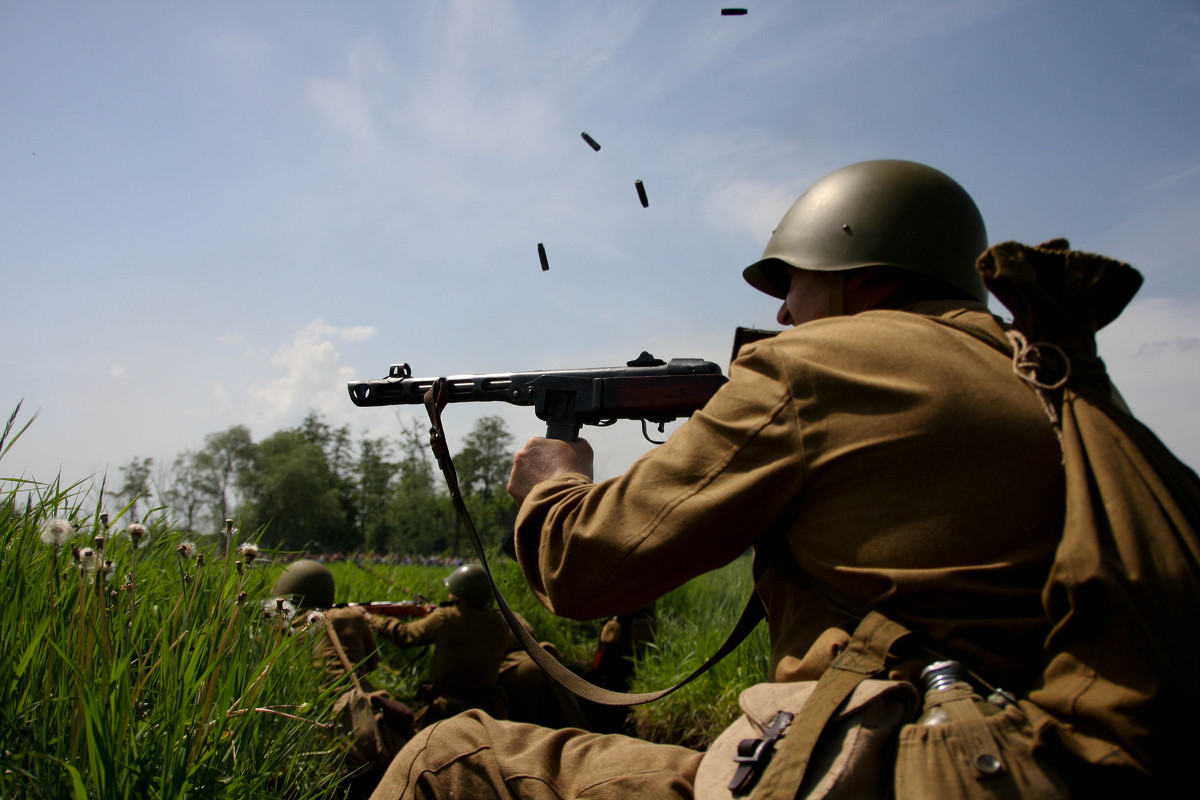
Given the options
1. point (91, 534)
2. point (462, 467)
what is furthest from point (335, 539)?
point (91, 534)

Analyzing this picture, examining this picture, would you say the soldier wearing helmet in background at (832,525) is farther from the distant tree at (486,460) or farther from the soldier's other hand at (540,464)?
the distant tree at (486,460)

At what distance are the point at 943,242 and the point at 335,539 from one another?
6081 centimetres

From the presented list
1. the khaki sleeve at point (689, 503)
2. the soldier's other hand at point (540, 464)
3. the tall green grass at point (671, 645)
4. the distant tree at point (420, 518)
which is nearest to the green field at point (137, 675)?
the soldier's other hand at point (540, 464)

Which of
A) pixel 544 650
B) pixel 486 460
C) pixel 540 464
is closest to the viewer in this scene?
pixel 540 464

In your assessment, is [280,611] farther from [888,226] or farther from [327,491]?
[327,491]

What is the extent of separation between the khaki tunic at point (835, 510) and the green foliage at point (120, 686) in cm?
60

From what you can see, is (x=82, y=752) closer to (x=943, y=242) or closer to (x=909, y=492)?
(x=909, y=492)

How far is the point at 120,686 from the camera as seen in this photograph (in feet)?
6.57

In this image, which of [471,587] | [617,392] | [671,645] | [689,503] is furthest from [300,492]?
[689,503]

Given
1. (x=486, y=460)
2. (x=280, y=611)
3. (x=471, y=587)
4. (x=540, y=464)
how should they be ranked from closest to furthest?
(x=540, y=464) < (x=280, y=611) < (x=471, y=587) < (x=486, y=460)

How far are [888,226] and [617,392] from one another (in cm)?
144

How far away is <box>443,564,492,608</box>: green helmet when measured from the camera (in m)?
8.85

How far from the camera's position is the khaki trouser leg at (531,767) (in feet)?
6.62

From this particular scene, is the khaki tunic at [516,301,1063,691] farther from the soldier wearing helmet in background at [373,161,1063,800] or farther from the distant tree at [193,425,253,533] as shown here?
the distant tree at [193,425,253,533]
